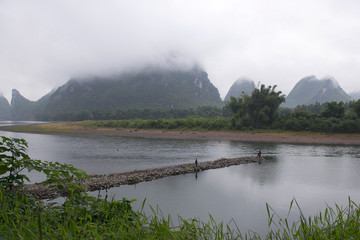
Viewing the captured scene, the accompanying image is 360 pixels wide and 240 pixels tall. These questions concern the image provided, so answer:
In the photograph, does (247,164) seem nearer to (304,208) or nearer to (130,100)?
(304,208)

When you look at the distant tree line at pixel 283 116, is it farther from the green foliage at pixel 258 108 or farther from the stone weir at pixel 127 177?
the stone weir at pixel 127 177

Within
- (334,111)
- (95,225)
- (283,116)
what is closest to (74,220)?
(95,225)

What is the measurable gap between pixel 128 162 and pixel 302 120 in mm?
48096

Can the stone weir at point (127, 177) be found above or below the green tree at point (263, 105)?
below

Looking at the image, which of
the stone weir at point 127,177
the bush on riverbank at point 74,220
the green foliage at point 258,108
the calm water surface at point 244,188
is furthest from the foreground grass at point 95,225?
the green foliage at point 258,108

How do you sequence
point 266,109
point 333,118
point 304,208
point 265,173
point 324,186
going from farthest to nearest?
point 266,109, point 333,118, point 265,173, point 324,186, point 304,208

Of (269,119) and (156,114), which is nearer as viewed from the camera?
(269,119)

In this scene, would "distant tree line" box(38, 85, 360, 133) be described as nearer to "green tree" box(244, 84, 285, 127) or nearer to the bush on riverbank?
"green tree" box(244, 84, 285, 127)

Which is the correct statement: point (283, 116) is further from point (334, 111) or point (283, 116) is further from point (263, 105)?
point (334, 111)

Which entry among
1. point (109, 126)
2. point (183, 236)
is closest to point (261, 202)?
point (183, 236)

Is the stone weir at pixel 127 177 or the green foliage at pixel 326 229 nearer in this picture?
the green foliage at pixel 326 229

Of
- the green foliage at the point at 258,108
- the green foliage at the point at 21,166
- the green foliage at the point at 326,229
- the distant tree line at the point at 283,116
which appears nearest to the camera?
the green foliage at the point at 326,229

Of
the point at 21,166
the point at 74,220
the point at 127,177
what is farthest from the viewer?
the point at 127,177

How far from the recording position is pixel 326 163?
1144 inches
